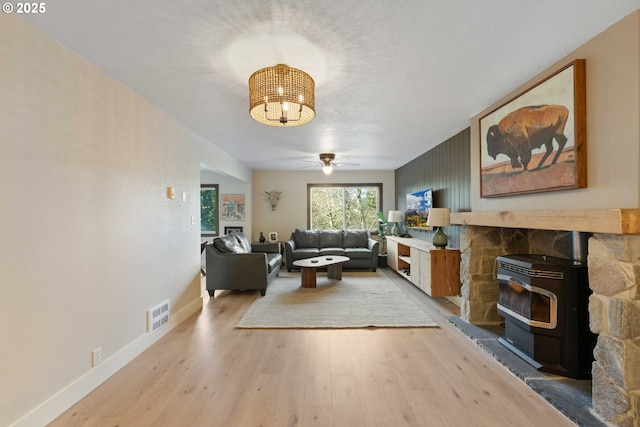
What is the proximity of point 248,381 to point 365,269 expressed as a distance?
4016mm

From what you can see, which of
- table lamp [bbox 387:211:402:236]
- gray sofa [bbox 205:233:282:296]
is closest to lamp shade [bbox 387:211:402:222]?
table lamp [bbox 387:211:402:236]

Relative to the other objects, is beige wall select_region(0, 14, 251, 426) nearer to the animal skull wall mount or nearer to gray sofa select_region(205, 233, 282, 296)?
gray sofa select_region(205, 233, 282, 296)

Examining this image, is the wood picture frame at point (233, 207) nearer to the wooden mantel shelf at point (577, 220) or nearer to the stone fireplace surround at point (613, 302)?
the wooden mantel shelf at point (577, 220)

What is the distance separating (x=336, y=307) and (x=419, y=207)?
100 inches

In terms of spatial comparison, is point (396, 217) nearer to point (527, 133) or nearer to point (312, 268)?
point (312, 268)

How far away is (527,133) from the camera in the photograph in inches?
87.3

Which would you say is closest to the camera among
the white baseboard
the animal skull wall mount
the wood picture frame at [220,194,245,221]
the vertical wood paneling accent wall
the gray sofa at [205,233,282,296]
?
the white baseboard

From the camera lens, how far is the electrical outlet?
1.97 meters

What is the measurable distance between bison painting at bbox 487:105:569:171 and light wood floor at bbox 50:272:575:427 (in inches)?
67.8

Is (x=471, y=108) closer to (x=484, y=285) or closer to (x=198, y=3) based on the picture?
(x=484, y=285)

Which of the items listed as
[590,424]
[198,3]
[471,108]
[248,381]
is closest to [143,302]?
[248,381]

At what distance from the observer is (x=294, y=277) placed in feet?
17.1

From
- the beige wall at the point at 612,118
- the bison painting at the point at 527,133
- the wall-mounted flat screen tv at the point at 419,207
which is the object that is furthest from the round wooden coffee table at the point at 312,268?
the beige wall at the point at 612,118

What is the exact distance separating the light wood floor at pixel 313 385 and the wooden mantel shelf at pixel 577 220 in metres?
1.18
